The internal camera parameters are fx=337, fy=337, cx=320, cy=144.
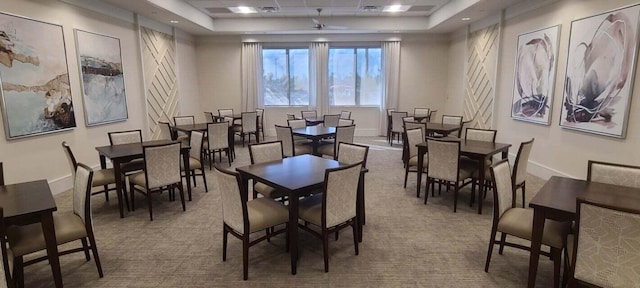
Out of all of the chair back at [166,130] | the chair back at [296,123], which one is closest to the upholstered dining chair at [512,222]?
the chair back at [296,123]

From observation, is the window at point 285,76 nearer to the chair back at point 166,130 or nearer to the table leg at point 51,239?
the chair back at point 166,130

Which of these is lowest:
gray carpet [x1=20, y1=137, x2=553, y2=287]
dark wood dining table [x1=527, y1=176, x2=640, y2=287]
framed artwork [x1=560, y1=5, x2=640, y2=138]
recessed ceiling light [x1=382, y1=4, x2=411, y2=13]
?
gray carpet [x1=20, y1=137, x2=553, y2=287]

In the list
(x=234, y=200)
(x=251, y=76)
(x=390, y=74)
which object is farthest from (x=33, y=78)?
(x=390, y=74)

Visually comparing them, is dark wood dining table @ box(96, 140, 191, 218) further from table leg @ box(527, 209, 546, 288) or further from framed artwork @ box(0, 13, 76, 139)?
table leg @ box(527, 209, 546, 288)

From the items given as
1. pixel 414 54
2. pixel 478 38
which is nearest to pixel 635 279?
pixel 478 38

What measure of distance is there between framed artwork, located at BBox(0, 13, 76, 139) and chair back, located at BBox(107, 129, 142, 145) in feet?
2.84

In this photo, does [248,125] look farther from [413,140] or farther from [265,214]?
[265,214]

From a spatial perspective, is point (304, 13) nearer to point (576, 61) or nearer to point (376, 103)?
point (376, 103)

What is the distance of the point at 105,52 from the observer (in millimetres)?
5340

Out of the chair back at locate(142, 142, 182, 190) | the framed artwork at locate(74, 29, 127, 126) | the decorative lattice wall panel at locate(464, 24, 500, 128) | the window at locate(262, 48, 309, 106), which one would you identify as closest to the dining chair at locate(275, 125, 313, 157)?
the chair back at locate(142, 142, 182, 190)

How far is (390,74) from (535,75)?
162 inches

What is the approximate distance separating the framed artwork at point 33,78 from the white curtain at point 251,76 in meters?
4.69

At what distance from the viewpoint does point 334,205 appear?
8.25ft

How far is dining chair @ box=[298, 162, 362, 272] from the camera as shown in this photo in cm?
243
